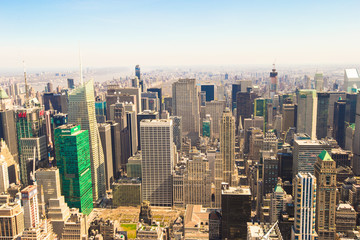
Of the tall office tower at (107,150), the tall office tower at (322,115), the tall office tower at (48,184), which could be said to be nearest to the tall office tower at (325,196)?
the tall office tower at (48,184)

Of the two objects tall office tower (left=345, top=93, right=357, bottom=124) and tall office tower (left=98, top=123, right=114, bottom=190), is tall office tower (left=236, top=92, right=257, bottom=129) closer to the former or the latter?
tall office tower (left=345, top=93, right=357, bottom=124)

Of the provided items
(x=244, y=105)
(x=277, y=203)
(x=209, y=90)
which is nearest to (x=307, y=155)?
(x=277, y=203)

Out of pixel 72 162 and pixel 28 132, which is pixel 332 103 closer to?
pixel 72 162

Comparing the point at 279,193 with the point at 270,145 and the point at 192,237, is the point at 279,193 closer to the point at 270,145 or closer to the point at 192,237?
the point at 192,237

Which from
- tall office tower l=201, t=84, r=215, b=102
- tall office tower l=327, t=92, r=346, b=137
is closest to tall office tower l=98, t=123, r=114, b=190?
tall office tower l=327, t=92, r=346, b=137

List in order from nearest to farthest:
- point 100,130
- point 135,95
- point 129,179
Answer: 1. point 129,179
2. point 100,130
3. point 135,95

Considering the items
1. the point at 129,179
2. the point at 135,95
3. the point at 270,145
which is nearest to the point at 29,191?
the point at 129,179

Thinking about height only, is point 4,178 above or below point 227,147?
below
